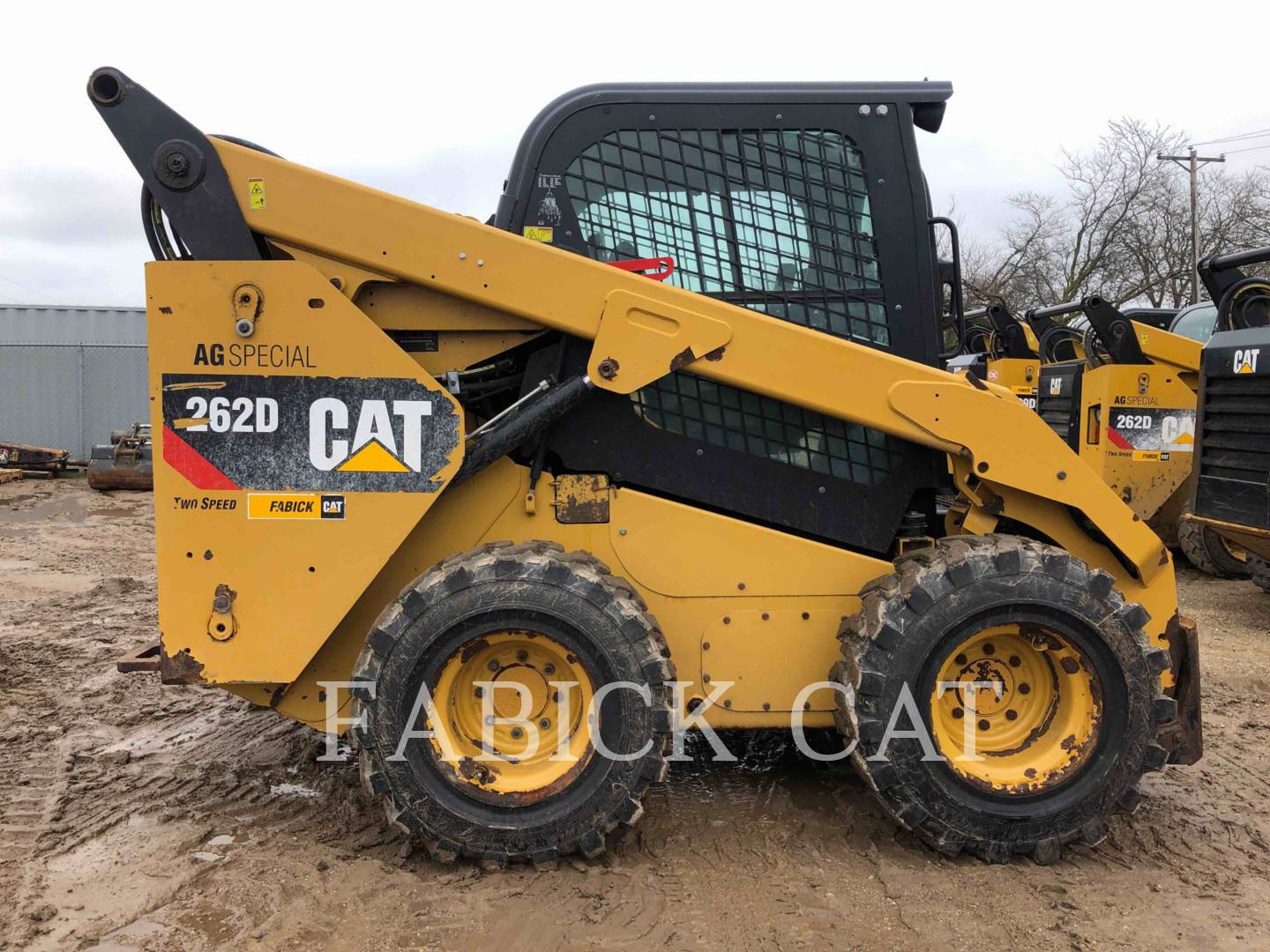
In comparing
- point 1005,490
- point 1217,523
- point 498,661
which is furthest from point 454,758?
point 1217,523

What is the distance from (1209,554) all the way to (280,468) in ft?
26.0

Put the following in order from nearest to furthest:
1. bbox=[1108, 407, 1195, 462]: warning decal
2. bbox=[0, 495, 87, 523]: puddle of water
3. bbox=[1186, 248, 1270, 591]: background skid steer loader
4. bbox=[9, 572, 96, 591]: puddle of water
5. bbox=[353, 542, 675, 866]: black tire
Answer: bbox=[353, 542, 675, 866]: black tire
bbox=[1186, 248, 1270, 591]: background skid steer loader
bbox=[9, 572, 96, 591]: puddle of water
bbox=[1108, 407, 1195, 462]: warning decal
bbox=[0, 495, 87, 523]: puddle of water

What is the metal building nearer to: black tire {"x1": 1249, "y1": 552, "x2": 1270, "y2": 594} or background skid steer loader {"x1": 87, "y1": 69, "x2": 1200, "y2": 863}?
background skid steer loader {"x1": 87, "y1": 69, "x2": 1200, "y2": 863}

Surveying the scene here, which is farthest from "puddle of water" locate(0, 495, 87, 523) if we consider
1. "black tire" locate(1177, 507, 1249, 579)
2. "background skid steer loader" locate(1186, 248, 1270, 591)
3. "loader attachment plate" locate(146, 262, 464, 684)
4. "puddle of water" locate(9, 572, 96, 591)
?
"black tire" locate(1177, 507, 1249, 579)

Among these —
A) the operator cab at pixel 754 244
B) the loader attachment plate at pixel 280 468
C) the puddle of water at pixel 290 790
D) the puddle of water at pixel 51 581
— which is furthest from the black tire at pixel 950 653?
the puddle of water at pixel 51 581

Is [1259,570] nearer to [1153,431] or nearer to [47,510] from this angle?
[1153,431]

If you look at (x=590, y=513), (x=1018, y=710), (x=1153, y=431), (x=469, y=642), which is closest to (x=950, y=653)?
(x=1018, y=710)

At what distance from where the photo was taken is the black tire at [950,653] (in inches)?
133

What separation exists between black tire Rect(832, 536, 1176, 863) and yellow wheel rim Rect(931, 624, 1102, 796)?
4cm

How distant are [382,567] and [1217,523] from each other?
17.7 feet

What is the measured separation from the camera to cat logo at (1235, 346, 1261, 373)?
6117 mm

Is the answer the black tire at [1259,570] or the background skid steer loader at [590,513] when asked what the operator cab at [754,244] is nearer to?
the background skid steer loader at [590,513]

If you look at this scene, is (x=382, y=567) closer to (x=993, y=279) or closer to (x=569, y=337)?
(x=569, y=337)

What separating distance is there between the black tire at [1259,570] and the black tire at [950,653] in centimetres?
498
